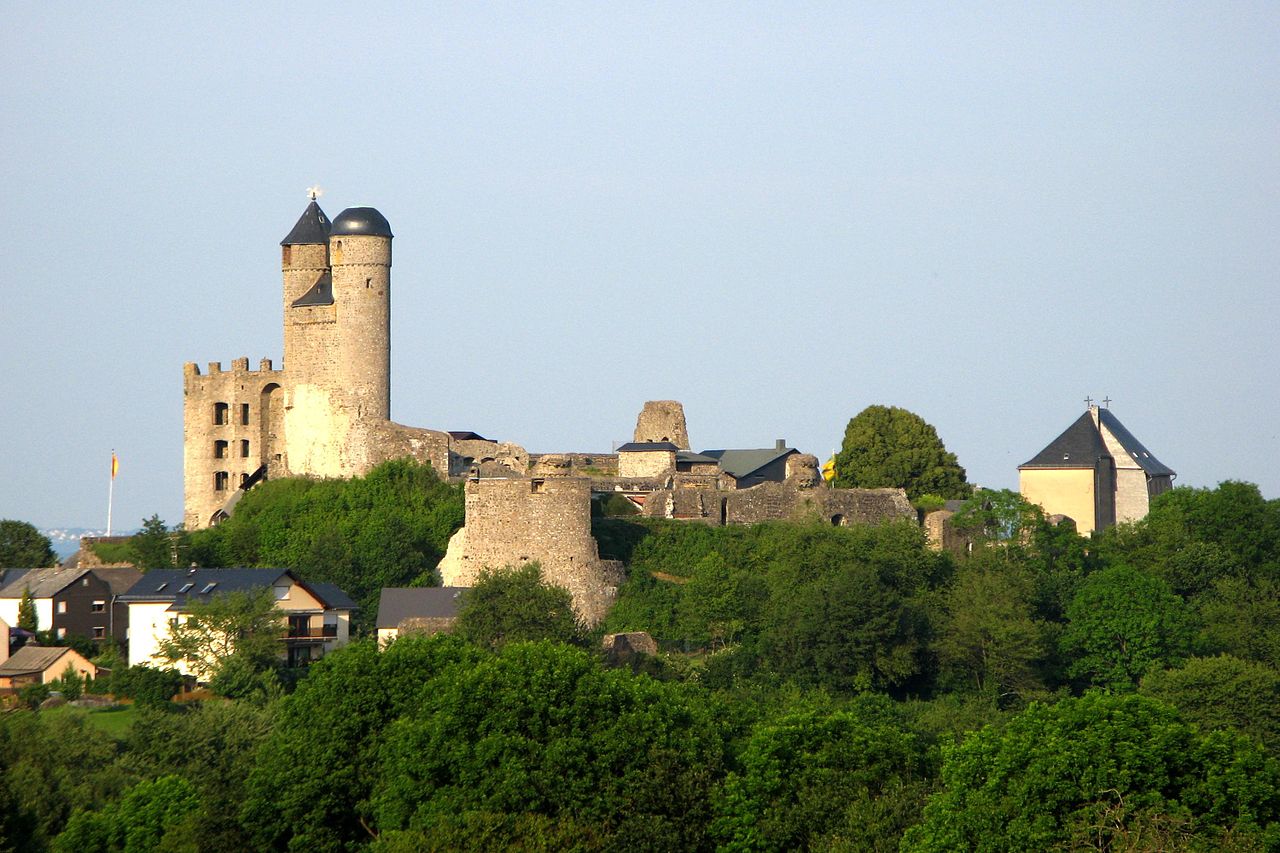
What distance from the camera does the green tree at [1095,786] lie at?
116 ft

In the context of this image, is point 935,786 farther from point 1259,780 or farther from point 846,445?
point 846,445

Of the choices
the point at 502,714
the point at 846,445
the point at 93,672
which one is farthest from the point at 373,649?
the point at 846,445

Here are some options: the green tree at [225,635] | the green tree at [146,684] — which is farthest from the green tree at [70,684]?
the green tree at [225,635]

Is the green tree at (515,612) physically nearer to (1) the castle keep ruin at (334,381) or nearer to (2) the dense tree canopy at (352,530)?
(2) the dense tree canopy at (352,530)

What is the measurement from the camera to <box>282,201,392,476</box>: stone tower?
58.3 metres

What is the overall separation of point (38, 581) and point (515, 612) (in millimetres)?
17817

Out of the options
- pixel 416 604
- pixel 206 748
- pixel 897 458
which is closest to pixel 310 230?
pixel 416 604

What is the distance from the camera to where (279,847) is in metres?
40.3

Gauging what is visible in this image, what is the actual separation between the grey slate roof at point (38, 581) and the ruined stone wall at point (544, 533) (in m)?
12.7

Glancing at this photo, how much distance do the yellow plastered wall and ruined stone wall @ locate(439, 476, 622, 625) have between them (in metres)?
16.1

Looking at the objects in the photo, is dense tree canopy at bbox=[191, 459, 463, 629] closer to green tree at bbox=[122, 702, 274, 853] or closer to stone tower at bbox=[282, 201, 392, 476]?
stone tower at bbox=[282, 201, 392, 476]

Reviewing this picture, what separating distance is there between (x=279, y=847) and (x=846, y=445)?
27257mm

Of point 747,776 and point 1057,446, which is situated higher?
point 1057,446

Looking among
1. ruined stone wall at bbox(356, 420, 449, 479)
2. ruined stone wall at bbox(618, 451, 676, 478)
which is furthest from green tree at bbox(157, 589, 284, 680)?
ruined stone wall at bbox(618, 451, 676, 478)
